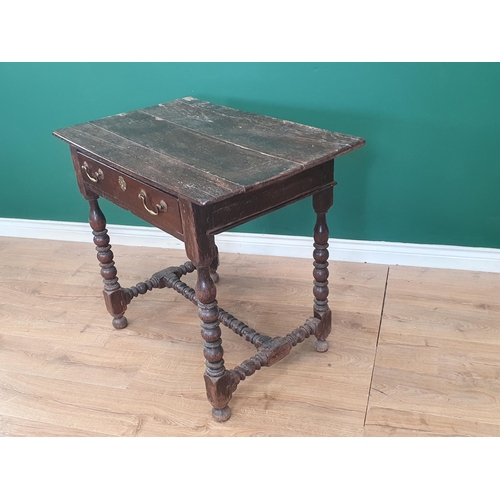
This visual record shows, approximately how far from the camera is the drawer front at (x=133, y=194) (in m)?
1.62

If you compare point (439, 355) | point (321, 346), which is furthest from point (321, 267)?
point (439, 355)

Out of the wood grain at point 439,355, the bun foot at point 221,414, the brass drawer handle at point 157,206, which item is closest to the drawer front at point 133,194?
the brass drawer handle at point 157,206

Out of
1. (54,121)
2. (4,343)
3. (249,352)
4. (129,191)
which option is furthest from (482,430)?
(54,121)

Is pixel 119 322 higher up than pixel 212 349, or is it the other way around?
pixel 212 349

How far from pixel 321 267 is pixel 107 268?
0.78 meters

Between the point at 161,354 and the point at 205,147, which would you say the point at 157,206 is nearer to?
the point at 205,147

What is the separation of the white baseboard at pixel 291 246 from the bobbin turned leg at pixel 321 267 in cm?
57

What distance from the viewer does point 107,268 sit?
2209mm

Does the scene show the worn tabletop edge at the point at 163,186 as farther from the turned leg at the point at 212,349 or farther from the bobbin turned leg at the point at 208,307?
the turned leg at the point at 212,349

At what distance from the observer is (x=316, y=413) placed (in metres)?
1.87

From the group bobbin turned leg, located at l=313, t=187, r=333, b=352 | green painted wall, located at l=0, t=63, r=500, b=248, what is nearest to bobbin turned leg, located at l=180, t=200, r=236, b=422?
bobbin turned leg, located at l=313, t=187, r=333, b=352
